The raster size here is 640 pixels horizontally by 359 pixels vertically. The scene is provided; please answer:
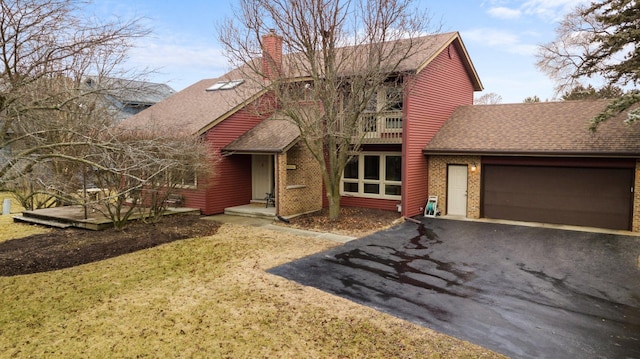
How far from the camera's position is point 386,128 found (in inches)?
585

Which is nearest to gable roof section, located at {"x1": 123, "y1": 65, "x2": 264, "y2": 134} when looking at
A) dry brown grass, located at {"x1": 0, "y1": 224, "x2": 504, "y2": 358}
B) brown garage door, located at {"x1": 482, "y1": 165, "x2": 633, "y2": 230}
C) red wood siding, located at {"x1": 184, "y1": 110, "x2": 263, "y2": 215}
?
red wood siding, located at {"x1": 184, "y1": 110, "x2": 263, "y2": 215}

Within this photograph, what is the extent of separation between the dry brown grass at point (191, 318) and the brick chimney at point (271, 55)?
6861 millimetres

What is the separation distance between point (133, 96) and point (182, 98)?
1315cm

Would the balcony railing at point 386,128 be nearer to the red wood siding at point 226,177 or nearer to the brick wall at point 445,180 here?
the brick wall at point 445,180

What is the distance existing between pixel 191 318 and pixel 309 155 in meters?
9.90

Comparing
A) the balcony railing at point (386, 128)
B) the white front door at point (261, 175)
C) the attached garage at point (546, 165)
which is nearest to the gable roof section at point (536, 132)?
the attached garage at point (546, 165)

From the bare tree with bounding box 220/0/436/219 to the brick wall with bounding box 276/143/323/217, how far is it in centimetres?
153

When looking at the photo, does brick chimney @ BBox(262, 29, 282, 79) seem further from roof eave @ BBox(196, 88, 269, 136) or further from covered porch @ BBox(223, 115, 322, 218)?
covered porch @ BBox(223, 115, 322, 218)

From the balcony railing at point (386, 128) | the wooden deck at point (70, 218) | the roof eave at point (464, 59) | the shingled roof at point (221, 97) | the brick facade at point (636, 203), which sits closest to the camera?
the brick facade at point (636, 203)

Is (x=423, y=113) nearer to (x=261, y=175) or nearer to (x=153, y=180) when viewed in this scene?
(x=261, y=175)

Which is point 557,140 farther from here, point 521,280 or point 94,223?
point 94,223

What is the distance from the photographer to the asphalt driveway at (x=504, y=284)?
547 centimetres

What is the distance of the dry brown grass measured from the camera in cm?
503

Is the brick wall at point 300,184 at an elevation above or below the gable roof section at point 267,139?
below
